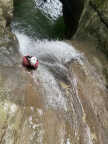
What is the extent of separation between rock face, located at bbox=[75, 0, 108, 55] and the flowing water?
1.13 metres

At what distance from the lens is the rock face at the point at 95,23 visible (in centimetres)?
685

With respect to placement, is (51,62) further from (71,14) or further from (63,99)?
(71,14)

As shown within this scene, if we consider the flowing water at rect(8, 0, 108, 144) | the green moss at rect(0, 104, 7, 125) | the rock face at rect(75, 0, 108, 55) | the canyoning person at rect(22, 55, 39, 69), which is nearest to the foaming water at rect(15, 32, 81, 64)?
the flowing water at rect(8, 0, 108, 144)

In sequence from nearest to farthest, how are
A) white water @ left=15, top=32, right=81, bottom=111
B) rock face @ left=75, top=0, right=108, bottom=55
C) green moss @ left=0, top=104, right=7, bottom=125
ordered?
green moss @ left=0, top=104, right=7, bottom=125
white water @ left=15, top=32, right=81, bottom=111
rock face @ left=75, top=0, right=108, bottom=55

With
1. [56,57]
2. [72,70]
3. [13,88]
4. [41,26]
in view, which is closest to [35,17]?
[41,26]

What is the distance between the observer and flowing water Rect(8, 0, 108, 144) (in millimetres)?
3382

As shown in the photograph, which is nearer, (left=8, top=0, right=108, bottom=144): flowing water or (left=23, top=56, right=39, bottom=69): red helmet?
(left=8, top=0, right=108, bottom=144): flowing water

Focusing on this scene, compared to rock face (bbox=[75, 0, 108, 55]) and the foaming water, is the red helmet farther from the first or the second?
rock face (bbox=[75, 0, 108, 55])

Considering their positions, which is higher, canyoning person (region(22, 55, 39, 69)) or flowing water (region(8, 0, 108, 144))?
canyoning person (region(22, 55, 39, 69))

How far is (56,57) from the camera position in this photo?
19.4 ft

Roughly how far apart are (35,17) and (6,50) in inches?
234

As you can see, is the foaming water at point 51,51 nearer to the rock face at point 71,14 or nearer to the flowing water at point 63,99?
the flowing water at point 63,99

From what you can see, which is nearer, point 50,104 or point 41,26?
point 50,104

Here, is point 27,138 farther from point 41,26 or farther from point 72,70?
point 41,26
